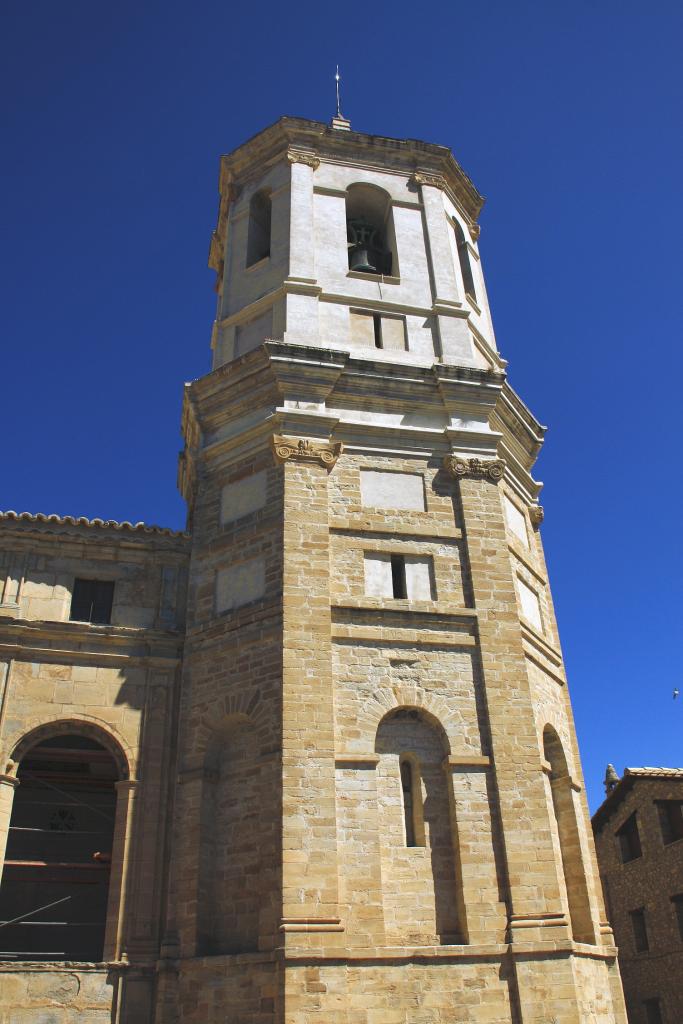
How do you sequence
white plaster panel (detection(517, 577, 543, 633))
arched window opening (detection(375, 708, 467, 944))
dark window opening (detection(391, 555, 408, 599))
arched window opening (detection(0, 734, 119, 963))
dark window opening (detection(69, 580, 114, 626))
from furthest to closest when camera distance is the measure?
arched window opening (detection(0, 734, 119, 963)), white plaster panel (detection(517, 577, 543, 633)), dark window opening (detection(69, 580, 114, 626)), dark window opening (detection(391, 555, 408, 599)), arched window opening (detection(375, 708, 467, 944))

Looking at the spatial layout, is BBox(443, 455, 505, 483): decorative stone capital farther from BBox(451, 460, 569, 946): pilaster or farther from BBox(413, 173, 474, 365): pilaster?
BBox(413, 173, 474, 365): pilaster

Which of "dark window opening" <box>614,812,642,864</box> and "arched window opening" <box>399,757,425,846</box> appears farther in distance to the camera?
"dark window opening" <box>614,812,642,864</box>

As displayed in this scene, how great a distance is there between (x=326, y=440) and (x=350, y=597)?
2.87 meters

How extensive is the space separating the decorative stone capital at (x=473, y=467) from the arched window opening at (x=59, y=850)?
24.9ft

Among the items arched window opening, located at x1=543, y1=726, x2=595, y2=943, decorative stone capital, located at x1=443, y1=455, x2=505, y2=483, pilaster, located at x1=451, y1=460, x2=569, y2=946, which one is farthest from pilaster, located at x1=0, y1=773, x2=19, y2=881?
decorative stone capital, located at x1=443, y1=455, x2=505, y2=483

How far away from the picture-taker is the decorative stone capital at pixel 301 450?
1477 cm

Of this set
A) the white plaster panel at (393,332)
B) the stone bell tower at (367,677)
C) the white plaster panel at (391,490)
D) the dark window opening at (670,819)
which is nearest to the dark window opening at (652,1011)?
the dark window opening at (670,819)

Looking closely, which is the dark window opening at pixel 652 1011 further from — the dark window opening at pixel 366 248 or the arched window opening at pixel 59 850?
the dark window opening at pixel 366 248

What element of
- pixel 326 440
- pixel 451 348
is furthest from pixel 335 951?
pixel 451 348

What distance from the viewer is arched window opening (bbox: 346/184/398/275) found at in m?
18.5

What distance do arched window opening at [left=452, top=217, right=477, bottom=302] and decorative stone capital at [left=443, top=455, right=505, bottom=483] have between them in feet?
17.1

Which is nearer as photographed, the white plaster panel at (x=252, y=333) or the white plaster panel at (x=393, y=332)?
the white plaster panel at (x=393, y=332)

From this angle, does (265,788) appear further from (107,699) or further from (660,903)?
(660,903)

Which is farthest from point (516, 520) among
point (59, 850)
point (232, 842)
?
point (59, 850)
